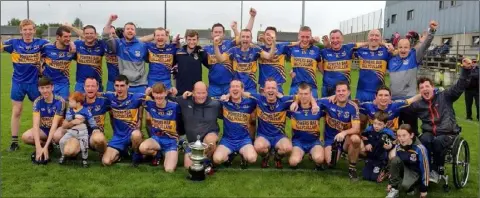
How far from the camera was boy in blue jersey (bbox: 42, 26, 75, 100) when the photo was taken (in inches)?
258

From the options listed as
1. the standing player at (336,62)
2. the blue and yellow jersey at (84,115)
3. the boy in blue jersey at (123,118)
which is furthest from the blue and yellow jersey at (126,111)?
the standing player at (336,62)

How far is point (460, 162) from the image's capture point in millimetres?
5016

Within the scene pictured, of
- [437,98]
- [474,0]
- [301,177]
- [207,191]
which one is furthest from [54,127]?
[474,0]

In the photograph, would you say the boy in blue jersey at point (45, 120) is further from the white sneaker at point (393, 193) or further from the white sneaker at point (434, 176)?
the white sneaker at point (434, 176)

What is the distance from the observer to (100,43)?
22.0 feet

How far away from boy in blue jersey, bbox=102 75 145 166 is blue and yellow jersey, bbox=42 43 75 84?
1061 mm

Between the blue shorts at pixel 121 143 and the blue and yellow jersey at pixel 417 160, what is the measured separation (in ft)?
11.3

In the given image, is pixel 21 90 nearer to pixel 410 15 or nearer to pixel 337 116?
pixel 337 116

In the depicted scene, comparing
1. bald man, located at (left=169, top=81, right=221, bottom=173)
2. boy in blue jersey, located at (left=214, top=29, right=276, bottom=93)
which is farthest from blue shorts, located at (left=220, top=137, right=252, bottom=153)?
boy in blue jersey, located at (left=214, top=29, right=276, bottom=93)

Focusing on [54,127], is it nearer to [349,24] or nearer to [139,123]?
[139,123]

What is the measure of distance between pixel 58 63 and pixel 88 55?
449 mm

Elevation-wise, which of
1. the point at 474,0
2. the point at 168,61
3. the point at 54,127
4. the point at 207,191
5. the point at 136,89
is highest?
the point at 474,0

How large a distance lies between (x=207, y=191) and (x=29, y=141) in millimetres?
2885

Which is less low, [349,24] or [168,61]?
[349,24]
